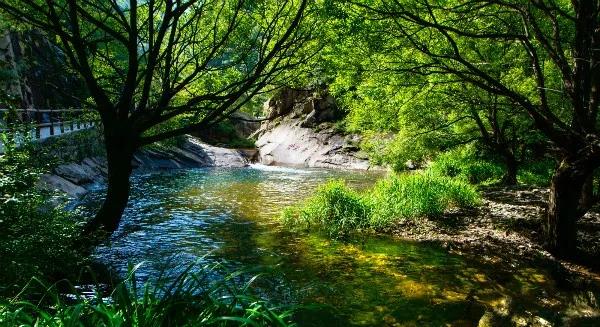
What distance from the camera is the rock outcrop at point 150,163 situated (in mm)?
18875

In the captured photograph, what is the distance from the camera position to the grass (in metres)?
13.9

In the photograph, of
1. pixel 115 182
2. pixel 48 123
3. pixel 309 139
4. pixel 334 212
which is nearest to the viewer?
pixel 115 182

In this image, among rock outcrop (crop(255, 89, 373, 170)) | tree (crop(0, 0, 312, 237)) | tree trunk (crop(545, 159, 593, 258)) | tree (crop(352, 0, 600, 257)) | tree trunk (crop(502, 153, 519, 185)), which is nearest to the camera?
tree (crop(0, 0, 312, 237))

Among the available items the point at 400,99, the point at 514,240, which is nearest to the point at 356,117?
the point at 400,99

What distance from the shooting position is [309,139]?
142 ft

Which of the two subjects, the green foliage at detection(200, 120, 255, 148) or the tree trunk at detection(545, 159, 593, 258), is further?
the green foliage at detection(200, 120, 255, 148)

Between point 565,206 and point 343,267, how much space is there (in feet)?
16.3

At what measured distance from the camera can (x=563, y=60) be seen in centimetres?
882

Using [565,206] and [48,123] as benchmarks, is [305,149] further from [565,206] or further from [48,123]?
[565,206]

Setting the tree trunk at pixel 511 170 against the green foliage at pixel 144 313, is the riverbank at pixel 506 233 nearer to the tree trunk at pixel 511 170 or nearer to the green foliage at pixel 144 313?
the tree trunk at pixel 511 170

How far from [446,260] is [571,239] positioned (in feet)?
8.90

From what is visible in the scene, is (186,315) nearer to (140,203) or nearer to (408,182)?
(408,182)

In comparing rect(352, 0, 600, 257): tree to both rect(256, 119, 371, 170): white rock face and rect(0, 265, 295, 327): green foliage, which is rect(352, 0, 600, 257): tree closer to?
rect(0, 265, 295, 327): green foliage

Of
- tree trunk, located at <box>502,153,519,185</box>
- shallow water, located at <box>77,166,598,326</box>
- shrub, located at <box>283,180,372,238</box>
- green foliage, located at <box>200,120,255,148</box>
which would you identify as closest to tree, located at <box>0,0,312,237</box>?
shallow water, located at <box>77,166,598,326</box>
